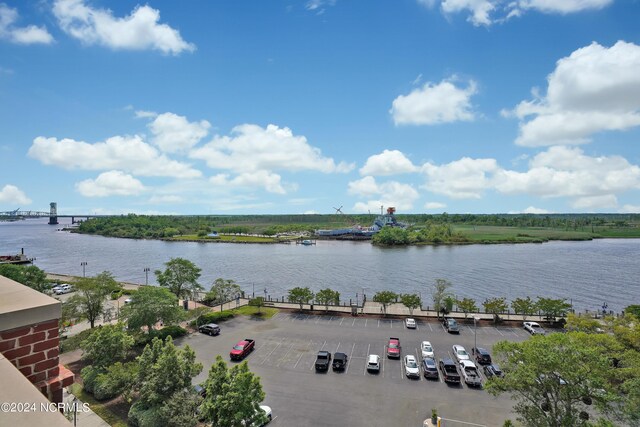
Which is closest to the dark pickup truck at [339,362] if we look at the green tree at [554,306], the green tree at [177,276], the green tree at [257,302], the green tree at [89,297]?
the green tree at [257,302]

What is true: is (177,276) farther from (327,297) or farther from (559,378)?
(559,378)

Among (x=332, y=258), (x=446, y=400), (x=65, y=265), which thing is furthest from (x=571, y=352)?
(x=65, y=265)

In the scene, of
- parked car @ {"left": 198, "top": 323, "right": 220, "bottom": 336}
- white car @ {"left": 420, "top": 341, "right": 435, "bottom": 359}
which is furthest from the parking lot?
parked car @ {"left": 198, "top": 323, "right": 220, "bottom": 336}

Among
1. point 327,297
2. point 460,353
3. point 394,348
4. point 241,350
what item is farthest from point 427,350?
point 241,350

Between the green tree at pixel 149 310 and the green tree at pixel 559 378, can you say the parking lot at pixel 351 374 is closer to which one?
the green tree at pixel 149 310

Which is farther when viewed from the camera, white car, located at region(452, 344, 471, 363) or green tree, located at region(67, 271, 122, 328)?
green tree, located at region(67, 271, 122, 328)

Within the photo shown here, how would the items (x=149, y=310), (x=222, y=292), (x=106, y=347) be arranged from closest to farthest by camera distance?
(x=106, y=347), (x=149, y=310), (x=222, y=292)

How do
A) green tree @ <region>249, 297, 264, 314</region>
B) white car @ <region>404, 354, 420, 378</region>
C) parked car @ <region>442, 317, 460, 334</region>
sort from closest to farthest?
white car @ <region>404, 354, 420, 378</region> → parked car @ <region>442, 317, 460, 334</region> → green tree @ <region>249, 297, 264, 314</region>

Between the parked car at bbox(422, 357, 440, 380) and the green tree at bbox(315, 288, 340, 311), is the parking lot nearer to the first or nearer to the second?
the parked car at bbox(422, 357, 440, 380)
